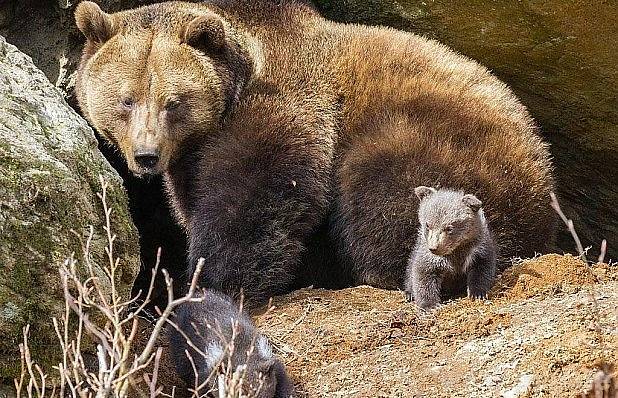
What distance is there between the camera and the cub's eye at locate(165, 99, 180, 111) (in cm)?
744

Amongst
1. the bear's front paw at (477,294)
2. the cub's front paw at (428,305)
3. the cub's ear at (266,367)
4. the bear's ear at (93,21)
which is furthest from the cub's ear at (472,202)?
the bear's ear at (93,21)

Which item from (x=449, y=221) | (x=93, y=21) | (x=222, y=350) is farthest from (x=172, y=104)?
(x=222, y=350)

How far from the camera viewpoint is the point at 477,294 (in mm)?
6449

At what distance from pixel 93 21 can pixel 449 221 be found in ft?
10.8

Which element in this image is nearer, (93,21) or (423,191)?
(423,191)

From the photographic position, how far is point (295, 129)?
24.7 feet

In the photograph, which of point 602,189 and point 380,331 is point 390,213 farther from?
point 602,189

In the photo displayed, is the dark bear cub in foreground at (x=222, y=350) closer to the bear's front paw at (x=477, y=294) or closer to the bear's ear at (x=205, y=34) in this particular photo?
the bear's front paw at (x=477, y=294)

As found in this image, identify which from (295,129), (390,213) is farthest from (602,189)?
(295,129)

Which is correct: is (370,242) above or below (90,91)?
below

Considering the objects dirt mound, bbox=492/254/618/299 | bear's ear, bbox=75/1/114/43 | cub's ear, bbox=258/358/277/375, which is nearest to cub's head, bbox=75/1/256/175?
bear's ear, bbox=75/1/114/43

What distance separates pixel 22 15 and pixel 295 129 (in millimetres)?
3037

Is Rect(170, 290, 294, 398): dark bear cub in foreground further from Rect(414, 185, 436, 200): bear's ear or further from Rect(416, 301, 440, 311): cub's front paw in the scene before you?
Rect(414, 185, 436, 200): bear's ear

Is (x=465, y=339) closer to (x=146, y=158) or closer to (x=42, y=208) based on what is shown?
(x=42, y=208)
